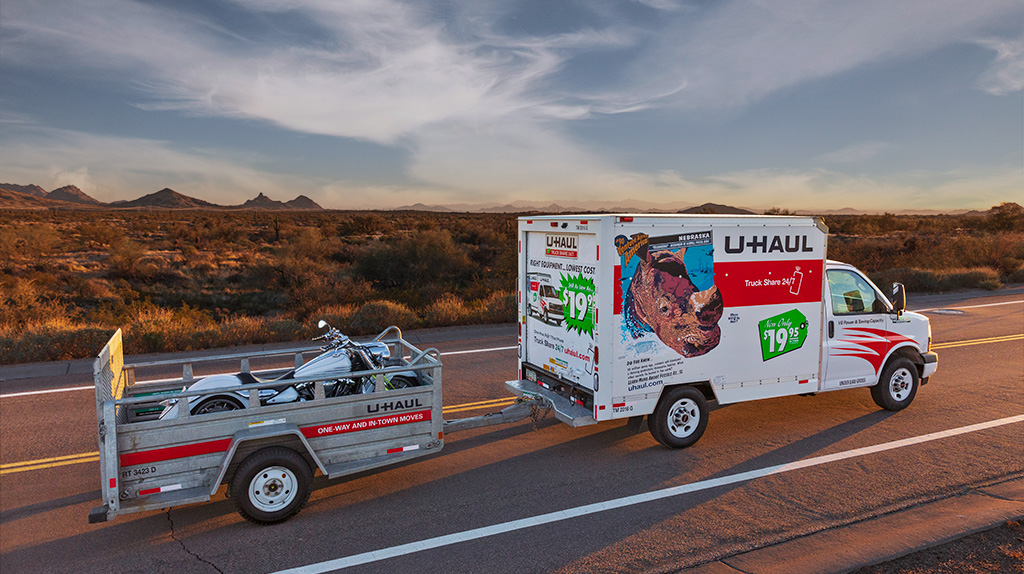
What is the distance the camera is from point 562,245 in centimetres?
737

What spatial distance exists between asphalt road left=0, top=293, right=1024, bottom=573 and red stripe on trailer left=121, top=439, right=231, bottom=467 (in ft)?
2.51

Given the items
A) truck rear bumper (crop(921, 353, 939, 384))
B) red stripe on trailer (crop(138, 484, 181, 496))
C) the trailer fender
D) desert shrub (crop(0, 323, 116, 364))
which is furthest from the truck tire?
desert shrub (crop(0, 323, 116, 364))

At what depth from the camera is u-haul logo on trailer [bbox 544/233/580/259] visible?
7.10 m

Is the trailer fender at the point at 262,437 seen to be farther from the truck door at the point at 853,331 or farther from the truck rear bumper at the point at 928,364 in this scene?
the truck rear bumper at the point at 928,364

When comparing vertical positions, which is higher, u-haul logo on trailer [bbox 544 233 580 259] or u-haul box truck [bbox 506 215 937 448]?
u-haul logo on trailer [bbox 544 233 580 259]

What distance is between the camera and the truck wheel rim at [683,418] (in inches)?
285

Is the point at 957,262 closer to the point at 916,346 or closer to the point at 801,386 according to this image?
the point at 916,346

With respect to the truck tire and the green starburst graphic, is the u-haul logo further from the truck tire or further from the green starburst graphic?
the truck tire

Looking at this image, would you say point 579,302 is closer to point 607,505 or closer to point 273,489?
point 607,505

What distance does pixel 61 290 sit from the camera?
24.2 meters

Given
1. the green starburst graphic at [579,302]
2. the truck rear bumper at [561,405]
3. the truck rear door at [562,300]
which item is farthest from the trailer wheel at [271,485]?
the green starburst graphic at [579,302]

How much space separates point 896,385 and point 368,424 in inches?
290

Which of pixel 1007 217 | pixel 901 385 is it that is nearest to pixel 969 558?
pixel 901 385

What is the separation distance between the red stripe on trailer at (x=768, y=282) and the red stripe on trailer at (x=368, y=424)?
12.1 feet
